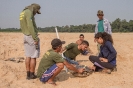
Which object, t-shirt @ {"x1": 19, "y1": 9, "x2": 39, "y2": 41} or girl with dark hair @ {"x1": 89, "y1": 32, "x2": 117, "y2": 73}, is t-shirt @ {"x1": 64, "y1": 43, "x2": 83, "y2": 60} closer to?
girl with dark hair @ {"x1": 89, "y1": 32, "x2": 117, "y2": 73}

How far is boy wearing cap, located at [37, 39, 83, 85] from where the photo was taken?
4.43 m

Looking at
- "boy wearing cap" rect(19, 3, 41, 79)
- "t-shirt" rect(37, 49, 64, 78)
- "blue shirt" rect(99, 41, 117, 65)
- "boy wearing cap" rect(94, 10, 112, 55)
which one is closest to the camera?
"t-shirt" rect(37, 49, 64, 78)

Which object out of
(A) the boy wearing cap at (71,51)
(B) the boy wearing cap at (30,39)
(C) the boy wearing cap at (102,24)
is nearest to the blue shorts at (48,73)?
(B) the boy wearing cap at (30,39)

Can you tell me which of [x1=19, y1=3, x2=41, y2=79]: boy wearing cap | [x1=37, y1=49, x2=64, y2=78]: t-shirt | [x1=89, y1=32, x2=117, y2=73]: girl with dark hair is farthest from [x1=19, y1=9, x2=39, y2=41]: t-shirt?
[x1=89, y1=32, x2=117, y2=73]: girl with dark hair

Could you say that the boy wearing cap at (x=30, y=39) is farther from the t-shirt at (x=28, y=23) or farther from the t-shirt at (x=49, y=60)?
the t-shirt at (x=49, y=60)

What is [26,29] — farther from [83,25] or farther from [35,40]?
[83,25]

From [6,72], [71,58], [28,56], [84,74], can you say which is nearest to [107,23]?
[71,58]

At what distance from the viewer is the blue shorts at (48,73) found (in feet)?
14.7

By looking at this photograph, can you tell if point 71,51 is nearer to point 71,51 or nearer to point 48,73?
point 71,51

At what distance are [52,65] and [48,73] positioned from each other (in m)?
0.19

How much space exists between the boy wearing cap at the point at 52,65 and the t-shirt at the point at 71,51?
159 centimetres

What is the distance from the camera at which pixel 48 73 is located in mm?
4516

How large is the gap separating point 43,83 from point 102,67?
1.51m

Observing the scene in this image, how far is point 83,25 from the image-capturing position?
37781 mm
